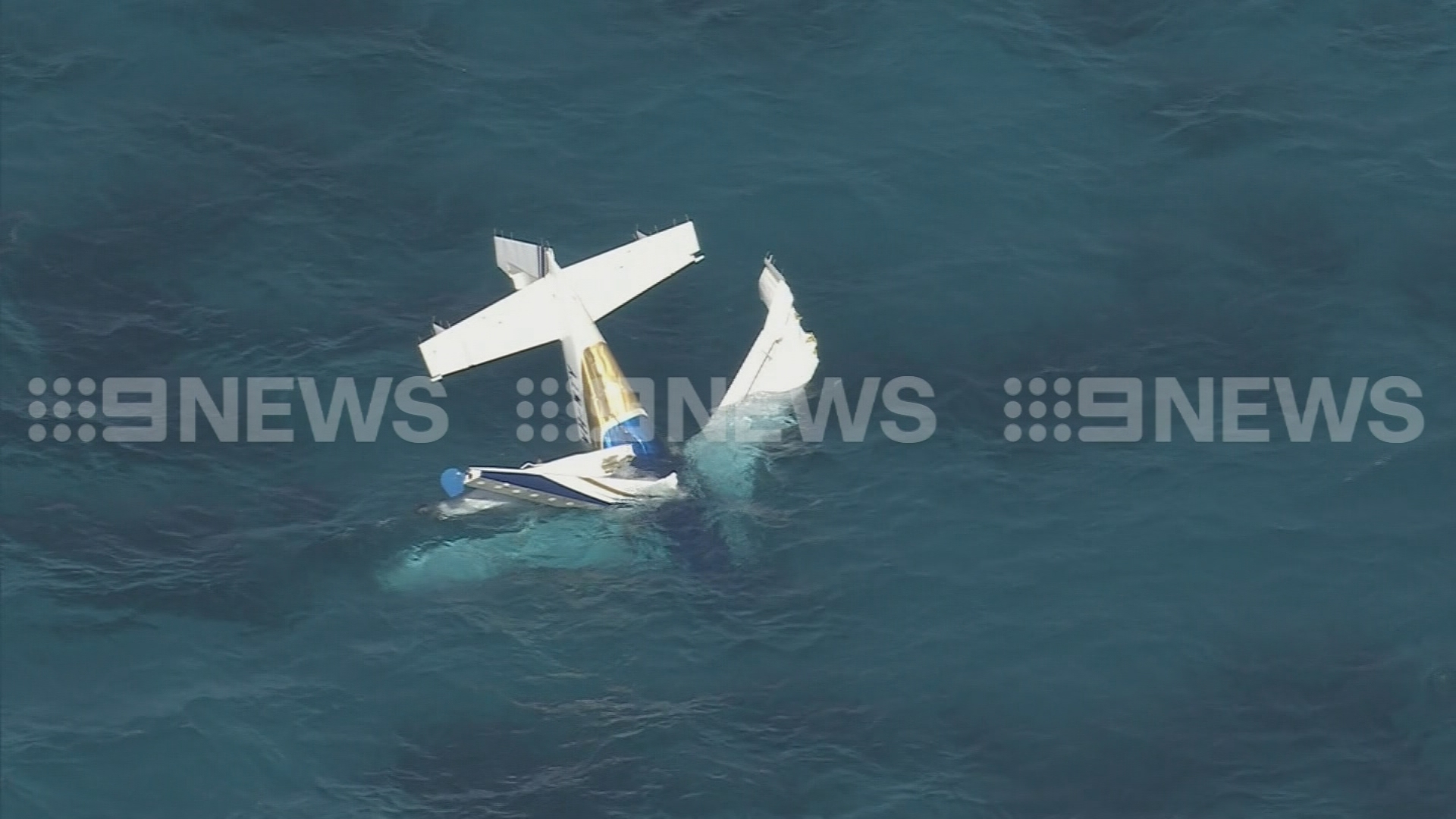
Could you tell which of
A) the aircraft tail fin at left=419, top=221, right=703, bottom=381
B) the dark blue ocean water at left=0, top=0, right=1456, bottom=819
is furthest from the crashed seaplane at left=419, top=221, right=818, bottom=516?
the dark blue ocean water at left=0, top=0, right=1456, bottom=819

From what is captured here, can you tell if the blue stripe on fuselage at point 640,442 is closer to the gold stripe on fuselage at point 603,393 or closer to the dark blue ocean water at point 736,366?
the gold stripe on fuselage at point 603,393

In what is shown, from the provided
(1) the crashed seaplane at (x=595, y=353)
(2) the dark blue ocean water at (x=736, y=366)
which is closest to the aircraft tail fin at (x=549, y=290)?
(1) the crashed seaplane at (x=595, y=353)

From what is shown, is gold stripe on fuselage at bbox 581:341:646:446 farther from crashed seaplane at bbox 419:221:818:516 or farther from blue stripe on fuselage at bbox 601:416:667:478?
blue stripe on fuselage at bbox 601:416:667:478

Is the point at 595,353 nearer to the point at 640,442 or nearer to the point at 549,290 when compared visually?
the point at 549,290

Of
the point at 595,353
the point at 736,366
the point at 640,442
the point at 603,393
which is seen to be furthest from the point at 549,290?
the point at 736,366

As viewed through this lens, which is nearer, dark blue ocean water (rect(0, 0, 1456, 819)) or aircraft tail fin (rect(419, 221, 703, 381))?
dark blue ocean water (rect(0, 0, 1456, 819))

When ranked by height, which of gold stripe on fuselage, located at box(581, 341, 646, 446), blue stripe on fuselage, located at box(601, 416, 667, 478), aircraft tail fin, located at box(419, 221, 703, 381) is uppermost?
aircraft tail fin, located at box(419, 221, 703, 381)

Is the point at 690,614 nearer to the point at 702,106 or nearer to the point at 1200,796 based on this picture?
the point at 1200,796
